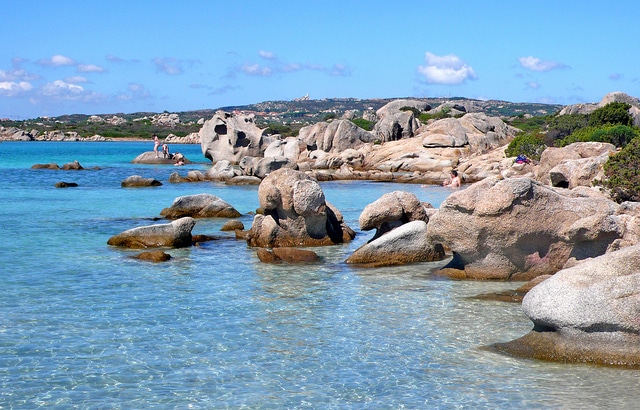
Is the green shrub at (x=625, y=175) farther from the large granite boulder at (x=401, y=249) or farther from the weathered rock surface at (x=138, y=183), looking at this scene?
the weathered rock surface at (x=138, y=183)

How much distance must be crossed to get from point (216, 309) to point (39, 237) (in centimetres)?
1213

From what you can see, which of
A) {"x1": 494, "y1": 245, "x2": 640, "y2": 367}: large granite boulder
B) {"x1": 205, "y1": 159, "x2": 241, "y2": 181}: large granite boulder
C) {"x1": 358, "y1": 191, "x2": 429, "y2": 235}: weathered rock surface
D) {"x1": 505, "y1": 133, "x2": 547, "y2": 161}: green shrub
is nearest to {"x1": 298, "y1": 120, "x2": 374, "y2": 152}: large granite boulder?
{"x1": 205, "y1": 159, "x2": 241, "y2": 181}: large granite boulder

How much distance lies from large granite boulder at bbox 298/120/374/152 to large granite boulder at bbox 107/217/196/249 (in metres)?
48.3

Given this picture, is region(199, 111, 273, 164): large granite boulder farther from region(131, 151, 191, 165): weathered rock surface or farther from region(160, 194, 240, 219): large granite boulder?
region(160, 194, 240, 219): large granite boulder

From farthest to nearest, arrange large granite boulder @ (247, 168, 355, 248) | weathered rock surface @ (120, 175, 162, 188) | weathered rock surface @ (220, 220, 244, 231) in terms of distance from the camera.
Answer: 1. weathered rock surface @ (120, 175, 162, 188)
2. weathered rock surface @ (220, 220, 244, 231)
3. large granite boulder @ (247, 168, 355, 248)

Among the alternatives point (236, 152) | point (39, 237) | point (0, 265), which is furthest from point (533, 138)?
point (0, 265)

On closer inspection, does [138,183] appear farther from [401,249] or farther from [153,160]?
[401,249]

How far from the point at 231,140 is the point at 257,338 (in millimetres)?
58200

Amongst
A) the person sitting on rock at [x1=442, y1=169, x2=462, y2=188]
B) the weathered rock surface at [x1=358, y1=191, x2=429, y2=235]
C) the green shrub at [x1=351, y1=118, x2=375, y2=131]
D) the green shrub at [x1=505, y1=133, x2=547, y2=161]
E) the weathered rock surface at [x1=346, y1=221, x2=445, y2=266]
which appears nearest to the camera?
the weathered rock surface at [x1=346, y1=221, x2=445, y2=266]

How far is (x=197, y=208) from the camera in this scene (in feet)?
98.8

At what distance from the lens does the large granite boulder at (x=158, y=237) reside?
896 inches

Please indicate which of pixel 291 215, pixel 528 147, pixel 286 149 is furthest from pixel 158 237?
pixel 286 149

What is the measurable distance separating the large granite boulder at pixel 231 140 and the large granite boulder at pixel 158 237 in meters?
47.2

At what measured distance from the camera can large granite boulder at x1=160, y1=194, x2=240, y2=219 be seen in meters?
29.9
